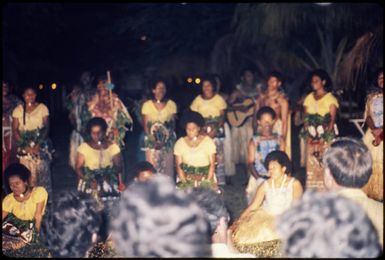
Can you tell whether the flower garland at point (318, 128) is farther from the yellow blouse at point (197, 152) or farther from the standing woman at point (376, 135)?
Result: the yellow blouse at point (197, 152)

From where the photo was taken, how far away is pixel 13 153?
803cm

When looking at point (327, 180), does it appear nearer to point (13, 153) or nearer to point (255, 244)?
point (255, 244)

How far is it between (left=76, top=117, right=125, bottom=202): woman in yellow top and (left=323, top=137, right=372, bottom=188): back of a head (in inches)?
141

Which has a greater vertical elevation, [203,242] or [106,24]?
[106,24]

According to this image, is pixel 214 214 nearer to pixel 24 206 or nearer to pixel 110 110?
pixel 24 206

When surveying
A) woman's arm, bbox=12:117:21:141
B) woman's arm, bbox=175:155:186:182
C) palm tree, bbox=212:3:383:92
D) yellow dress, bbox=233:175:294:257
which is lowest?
yellow dress, bbox=233:175:294:257

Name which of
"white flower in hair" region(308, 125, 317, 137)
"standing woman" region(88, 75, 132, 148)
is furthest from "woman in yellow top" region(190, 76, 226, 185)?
"white flower in hair" region(308, 125, 317, 137)

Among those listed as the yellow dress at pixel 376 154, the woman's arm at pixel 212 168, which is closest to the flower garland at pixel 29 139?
the woman's arm at pixel 212 168

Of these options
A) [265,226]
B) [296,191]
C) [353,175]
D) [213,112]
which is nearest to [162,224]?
[353,175]

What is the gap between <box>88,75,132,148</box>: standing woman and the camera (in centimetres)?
822

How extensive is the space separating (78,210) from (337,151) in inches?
72.0

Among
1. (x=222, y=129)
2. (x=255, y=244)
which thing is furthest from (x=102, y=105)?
(x=255, y=244)

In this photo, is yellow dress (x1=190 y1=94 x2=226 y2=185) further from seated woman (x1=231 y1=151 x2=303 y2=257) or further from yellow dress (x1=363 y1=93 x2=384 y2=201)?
seated woman (x1=231 y1=151 x2=303 y2=257)

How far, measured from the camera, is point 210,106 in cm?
867
